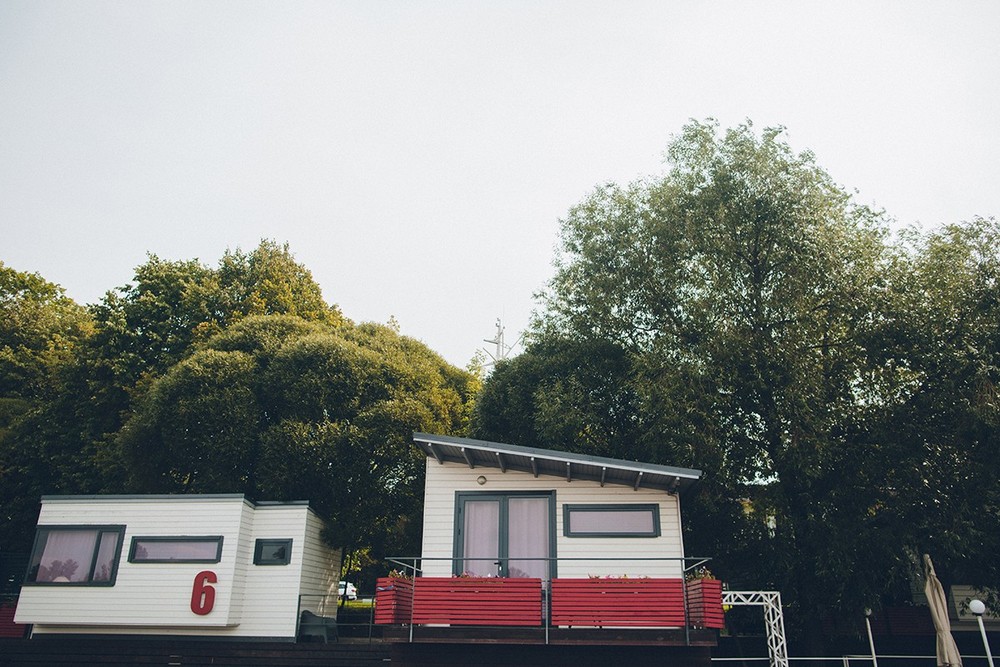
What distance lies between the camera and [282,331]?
2483 cm

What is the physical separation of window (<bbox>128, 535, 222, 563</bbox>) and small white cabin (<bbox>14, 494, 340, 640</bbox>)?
2 centimetres

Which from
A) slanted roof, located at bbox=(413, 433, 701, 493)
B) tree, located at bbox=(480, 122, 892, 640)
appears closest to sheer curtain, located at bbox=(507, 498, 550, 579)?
slanted roof, located at bbox=(413, 433, 701, 493)

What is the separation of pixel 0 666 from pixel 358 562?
42.8 feet

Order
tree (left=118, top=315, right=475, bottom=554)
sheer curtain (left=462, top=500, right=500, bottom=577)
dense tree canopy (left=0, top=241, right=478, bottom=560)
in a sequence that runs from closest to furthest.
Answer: sheer curtain (left=462, top=500, right=500, bottom=577) → tree (left=118, top=315, right=475, bottom=554) → dense tree canopy (left=0, top=241, right=478, bottom=560)

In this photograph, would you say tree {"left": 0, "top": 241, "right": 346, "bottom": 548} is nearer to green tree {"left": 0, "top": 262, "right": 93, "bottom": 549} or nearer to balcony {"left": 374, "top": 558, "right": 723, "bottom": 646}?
green tree {"left": 0, "top": 262, "right": 93, "bottom": 549}

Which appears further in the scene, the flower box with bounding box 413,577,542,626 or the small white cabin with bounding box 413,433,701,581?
the small white cabin with bounding box 413,433,701,581

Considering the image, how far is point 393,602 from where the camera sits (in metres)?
11.9

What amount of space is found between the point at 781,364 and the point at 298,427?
14.0 metres

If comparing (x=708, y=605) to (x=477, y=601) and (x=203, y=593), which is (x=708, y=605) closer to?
(x=477, y=601)

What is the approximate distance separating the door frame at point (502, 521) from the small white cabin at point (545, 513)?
20 mm

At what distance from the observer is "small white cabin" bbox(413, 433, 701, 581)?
13.4 m

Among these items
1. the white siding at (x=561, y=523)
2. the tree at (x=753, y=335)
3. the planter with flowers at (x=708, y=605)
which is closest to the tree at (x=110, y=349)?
the white siding at (x=561, y=523)

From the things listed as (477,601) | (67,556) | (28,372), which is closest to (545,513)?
(477,601)

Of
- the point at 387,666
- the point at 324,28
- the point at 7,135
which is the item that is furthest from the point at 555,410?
the point at 7,135
